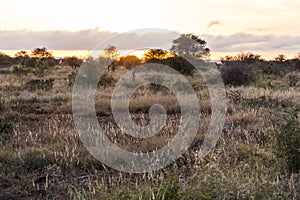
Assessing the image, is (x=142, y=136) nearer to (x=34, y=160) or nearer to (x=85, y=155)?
(x=85, y=155)

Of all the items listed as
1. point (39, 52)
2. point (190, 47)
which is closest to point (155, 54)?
point (190, 47)

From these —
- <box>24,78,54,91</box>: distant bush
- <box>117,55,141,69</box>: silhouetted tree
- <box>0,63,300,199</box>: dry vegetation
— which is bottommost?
<box>0,63,300,199</box>: dry vegetation

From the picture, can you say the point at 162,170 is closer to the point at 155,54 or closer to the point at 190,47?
the point at 155,54

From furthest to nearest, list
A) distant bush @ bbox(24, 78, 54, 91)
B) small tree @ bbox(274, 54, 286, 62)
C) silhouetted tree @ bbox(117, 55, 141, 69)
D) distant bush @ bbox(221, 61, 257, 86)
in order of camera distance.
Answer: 1. small tree @ bbox(274, 54, 286, 62)
2. silhouetted tree @ bbox(117, 55, 141, 69)
3. distant bush @ bbox(221, 61, 257, 86)
4. distant bush @ bbox(24, 78, 54, 91)

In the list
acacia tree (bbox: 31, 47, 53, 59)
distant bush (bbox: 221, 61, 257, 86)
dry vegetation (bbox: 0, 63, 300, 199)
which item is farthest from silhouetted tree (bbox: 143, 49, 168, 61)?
acacia tree (bbox: 31, 47, 53, 59)

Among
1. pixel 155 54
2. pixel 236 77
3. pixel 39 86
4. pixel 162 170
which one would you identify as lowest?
pixel 162 170

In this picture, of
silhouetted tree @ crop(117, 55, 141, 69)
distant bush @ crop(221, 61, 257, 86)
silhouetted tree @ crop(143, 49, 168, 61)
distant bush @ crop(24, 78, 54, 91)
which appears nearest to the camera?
distant bush @ crop(24, 78, 54, 91)

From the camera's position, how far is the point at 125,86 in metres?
16.4

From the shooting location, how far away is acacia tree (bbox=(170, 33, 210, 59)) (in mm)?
29689

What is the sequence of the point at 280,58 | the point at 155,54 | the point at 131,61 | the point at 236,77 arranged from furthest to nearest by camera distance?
the point at 280,58 < the point at 131,61 < the point at 155,54 < the point at 236,77

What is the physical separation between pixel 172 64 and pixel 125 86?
25.8 ft

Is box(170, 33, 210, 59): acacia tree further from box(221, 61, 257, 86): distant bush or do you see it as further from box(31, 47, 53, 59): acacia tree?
box(31, 47, 53, 59): acacia tree

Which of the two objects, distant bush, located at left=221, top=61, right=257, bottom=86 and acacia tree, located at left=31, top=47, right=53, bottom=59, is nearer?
distant bush, located at left=221, top=61, right=257, bottom=86

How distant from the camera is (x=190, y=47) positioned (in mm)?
30391
